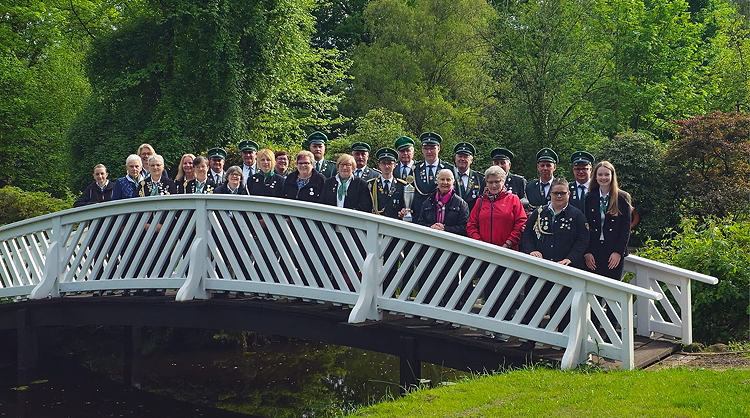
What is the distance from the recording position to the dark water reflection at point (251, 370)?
10.3 m

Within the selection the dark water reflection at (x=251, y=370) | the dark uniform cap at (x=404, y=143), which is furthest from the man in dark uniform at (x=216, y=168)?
the dark water reflection at (x=251, y=370)

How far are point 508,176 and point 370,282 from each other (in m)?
2.43

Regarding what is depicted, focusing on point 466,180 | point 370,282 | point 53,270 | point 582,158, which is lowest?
point 53,270

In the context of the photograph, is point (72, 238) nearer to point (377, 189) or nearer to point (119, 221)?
point (119, 221)

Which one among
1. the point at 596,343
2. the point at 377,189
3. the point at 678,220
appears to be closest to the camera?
the point at 596,343

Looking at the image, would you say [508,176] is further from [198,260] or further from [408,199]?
[198,260]

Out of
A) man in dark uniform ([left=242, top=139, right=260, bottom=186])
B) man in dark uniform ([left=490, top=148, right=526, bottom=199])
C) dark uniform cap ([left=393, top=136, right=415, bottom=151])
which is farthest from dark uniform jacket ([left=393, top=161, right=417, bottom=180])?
man in dark uniform ([left=242, top=139, right=260, bottom=186])

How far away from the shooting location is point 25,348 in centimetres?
1098

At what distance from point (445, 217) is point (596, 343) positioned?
222 centimetres

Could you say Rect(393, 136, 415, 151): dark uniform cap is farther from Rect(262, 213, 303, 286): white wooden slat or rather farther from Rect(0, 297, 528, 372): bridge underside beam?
Rect(0, 297, 528, 372): bridge underside beam

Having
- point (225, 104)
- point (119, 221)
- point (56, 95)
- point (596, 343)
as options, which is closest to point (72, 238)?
point (119, 221)

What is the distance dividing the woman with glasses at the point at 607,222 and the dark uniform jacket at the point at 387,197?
223cm

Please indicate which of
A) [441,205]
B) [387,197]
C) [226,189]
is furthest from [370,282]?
[226,189]

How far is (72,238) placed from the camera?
10.9m
